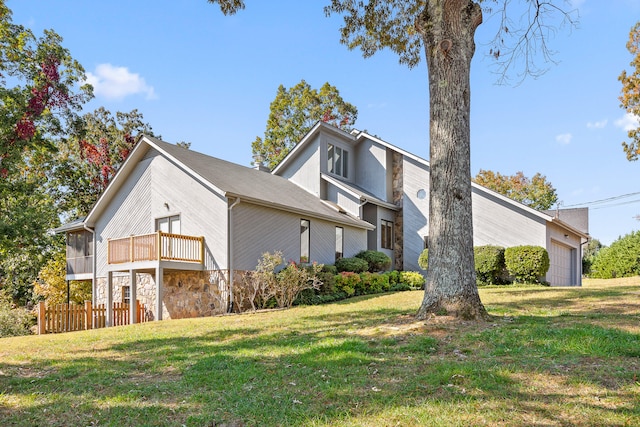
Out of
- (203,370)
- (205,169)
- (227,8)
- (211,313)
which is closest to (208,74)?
(205,169)

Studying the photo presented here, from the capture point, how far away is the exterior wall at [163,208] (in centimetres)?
1623

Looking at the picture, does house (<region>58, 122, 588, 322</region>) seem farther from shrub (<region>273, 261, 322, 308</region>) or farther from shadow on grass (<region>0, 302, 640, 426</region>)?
shadow on grass (<region>0, 302, 640, 426</region>)

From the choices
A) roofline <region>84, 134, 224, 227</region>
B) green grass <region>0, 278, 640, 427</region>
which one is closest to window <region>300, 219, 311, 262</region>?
roofline <region>84, 134, 224, 227</region>

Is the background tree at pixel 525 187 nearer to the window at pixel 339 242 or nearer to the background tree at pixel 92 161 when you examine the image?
→ the window at pixel 339 242

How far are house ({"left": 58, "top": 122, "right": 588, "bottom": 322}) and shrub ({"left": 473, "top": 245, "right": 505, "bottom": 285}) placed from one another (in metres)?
1.13

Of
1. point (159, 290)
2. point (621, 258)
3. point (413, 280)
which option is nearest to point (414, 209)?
point (413, 280)

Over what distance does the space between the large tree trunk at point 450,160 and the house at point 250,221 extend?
9.19 m

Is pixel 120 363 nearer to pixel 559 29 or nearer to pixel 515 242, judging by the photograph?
pixel 559 29

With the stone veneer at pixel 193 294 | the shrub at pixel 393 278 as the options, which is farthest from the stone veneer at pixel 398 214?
the stone veneer at pixel 193 294

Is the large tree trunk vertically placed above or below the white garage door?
above

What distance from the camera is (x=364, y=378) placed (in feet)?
15.9

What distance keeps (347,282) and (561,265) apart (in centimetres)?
1182

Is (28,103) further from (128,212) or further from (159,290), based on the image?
(159,290)

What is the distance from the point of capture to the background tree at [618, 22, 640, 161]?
19.5 metres
